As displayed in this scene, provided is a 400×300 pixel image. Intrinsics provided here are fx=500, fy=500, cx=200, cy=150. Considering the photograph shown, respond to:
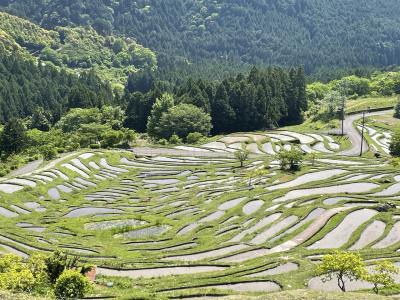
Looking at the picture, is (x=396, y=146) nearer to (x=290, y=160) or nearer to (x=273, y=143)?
(x=290, y=160)

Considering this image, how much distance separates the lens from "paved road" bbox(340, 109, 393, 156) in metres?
116

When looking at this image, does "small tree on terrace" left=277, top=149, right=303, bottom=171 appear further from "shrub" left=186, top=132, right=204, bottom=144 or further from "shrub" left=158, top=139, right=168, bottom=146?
"shrub" left=158, top=139, right=168, bottom=146

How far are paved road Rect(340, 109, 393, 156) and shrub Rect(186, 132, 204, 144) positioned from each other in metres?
38.5

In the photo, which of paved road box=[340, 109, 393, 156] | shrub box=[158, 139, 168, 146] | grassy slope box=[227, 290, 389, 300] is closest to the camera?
grassy slope box=[227, 290, 389, 300]

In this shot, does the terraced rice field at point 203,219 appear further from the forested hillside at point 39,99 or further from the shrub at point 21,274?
the forested hillside at point 39,99

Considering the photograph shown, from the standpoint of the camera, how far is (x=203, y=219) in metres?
65.1


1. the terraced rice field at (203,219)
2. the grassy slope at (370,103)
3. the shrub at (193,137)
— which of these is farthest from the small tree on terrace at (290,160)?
the grassy slope at (370,103)

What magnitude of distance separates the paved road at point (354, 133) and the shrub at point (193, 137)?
38485 millimetres

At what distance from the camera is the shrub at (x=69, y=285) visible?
1233 inches

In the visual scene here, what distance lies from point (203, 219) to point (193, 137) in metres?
70.0

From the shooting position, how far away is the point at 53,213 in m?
71.4

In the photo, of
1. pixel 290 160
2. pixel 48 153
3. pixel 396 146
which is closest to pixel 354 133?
pixel 396 146

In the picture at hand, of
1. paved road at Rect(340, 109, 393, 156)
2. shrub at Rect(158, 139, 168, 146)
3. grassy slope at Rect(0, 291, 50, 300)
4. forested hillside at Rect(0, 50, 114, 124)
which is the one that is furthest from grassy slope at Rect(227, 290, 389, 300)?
forested hillside at Rect(0, 50, 114, 124)

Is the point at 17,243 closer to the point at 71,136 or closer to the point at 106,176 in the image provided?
the point at 106,176
